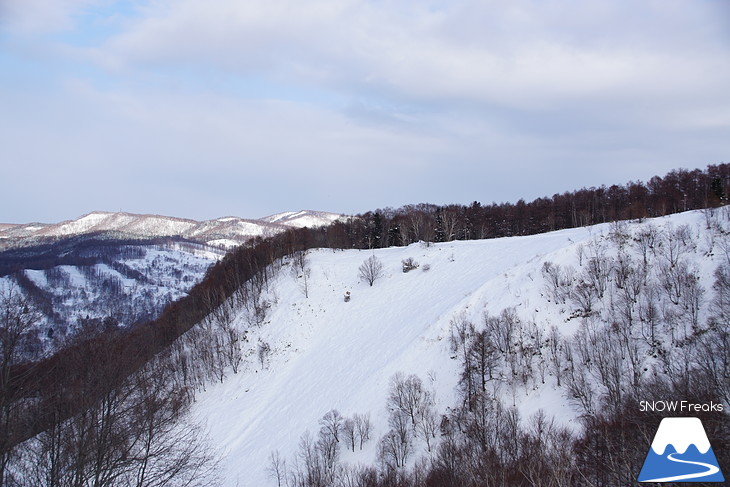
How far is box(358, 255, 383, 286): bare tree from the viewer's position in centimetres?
6333

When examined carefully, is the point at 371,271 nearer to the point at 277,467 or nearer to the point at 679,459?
the point at 277,467

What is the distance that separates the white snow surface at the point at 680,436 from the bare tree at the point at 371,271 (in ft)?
169

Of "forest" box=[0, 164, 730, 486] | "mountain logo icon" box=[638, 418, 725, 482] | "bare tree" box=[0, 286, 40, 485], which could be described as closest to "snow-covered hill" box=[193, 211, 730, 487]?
"forest" box=[0, 164, 730, 486]

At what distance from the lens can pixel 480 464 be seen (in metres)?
22.4

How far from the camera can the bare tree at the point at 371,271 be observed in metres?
63.3

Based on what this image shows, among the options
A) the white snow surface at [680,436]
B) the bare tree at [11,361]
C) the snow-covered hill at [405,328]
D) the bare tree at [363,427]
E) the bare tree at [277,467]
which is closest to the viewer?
the bare tree at [11,361]

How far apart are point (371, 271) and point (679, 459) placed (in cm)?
5354

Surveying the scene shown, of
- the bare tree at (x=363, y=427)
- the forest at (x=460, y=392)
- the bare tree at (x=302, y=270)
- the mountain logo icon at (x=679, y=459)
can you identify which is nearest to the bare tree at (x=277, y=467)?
the forest at (x=460, y=392)

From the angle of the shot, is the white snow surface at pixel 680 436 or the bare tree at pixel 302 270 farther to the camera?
the bare tree at pixel 302 270

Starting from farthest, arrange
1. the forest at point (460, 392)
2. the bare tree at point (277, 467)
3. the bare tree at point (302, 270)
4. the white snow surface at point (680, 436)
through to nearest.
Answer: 1. the bare tree at point (302, 270)
2. the bare tree at point (277, 467)
3. the forest at point (460, 392)
4. the white snow surface at point (680, 436)

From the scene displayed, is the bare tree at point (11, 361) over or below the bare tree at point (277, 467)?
over

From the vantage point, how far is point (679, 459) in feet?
34.3

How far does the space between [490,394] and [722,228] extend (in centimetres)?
2928

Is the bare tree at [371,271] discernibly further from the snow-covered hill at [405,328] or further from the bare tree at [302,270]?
the bare tree at [302,270]
